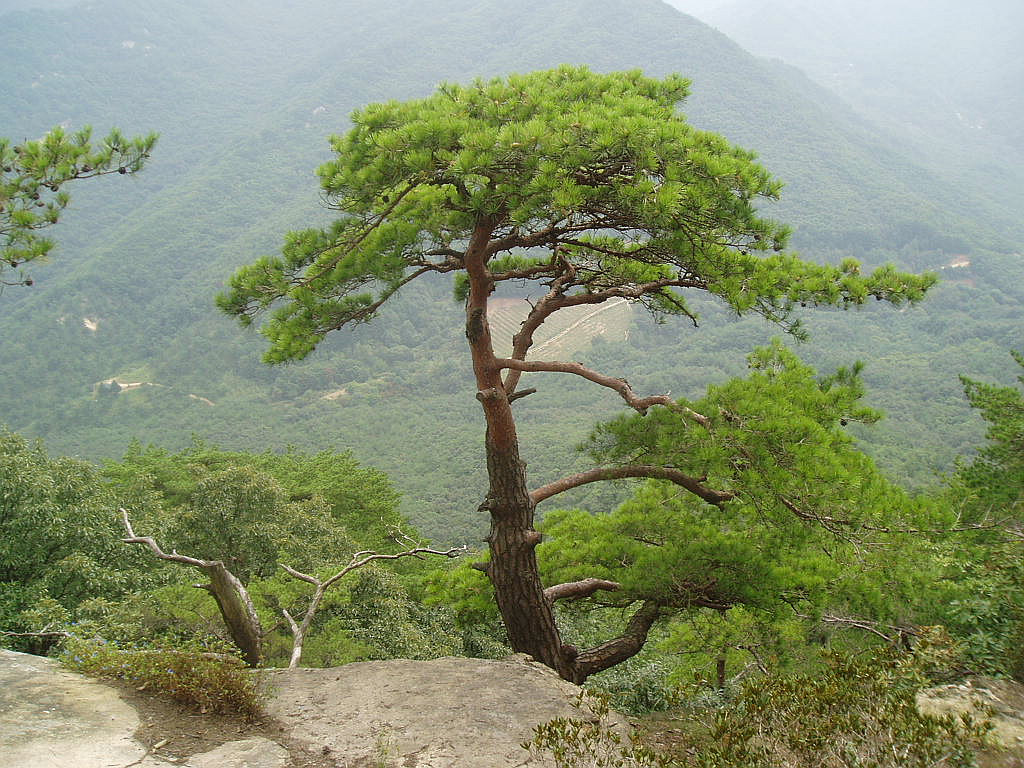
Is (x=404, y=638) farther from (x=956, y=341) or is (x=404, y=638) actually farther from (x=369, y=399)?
(x=956, y=341)

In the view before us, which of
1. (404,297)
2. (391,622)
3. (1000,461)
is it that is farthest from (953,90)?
(391,622)

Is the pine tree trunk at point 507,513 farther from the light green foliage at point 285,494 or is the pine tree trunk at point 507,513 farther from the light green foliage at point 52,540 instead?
the light green foliage at point 285,494

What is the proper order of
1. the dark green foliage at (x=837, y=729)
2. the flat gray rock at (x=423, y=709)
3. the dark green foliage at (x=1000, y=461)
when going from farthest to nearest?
the dark green foliage at (x=1000, y=461), the flat gray rock at (x=423, y=709), the dark green foliage at (x=837, y=729)

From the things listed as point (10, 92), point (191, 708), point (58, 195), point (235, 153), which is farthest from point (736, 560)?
point (10, 92)

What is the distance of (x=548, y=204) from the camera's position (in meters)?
3.97

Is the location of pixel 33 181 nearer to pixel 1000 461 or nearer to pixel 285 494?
pixel 285 494

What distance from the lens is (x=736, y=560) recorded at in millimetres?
4730

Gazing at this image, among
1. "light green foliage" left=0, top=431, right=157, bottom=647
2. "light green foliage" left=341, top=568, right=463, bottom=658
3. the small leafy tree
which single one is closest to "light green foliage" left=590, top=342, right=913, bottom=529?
the small leafy tree

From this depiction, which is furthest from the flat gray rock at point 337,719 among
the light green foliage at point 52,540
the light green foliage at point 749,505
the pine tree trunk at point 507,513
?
the light green foliage at point 52,540

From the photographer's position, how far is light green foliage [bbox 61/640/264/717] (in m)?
3.31

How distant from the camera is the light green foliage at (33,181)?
6168 mm

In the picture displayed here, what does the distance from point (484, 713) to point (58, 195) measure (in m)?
6.13

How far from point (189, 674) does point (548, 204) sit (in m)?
3.07

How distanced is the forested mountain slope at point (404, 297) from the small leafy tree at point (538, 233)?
30.1 m
